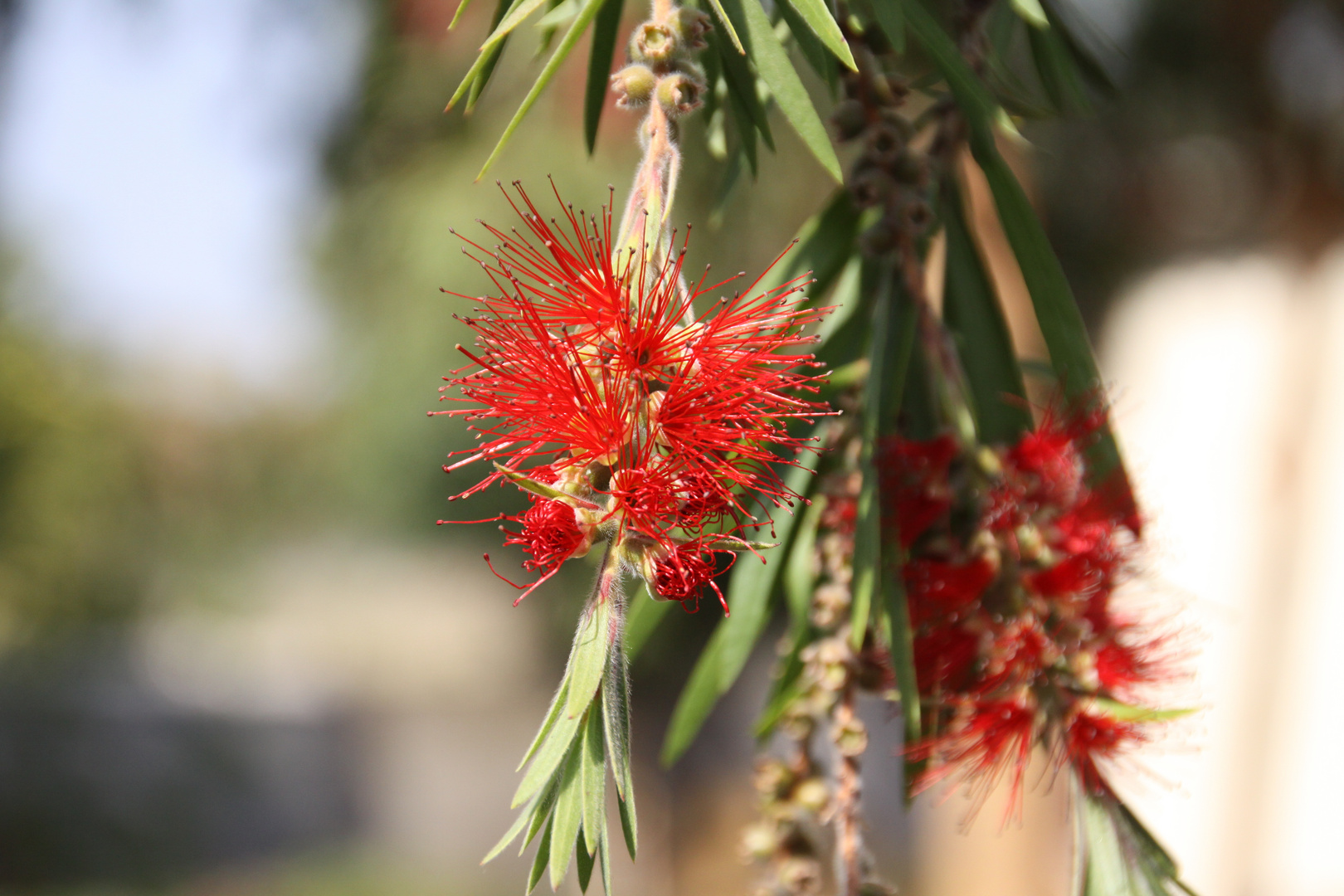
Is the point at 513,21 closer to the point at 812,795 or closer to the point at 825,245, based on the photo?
the point at 825,245

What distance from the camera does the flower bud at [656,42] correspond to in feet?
1.22

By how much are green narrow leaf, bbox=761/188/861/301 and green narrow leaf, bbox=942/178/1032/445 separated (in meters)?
0.08

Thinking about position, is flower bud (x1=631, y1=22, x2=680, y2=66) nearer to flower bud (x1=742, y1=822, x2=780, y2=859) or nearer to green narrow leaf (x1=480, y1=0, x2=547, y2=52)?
green narrow leaf (x1=480, y1=0, x2=547, y2=52)

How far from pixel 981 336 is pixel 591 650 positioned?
0.43m

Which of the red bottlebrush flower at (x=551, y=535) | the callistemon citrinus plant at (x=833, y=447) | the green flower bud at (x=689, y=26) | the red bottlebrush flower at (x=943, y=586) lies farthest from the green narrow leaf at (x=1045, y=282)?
the red bottlebrush flower at (x=551, y=535)

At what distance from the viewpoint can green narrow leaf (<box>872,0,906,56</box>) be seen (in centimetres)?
43

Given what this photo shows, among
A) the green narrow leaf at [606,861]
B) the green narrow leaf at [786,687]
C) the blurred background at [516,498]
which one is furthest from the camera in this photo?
the blurred background at [516,498]

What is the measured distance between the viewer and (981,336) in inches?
26.0

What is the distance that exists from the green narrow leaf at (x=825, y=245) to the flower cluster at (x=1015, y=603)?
116mm

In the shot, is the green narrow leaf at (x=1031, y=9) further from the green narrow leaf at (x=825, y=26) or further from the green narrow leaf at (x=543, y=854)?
the green narrow leaf at (x=543, y=854)

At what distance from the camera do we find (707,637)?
3.72 metres

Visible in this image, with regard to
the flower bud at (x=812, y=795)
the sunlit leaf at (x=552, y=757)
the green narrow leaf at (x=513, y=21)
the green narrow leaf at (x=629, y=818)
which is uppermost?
the green narrow leaf at (x=513, y=21)

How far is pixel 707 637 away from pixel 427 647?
16.7 ft

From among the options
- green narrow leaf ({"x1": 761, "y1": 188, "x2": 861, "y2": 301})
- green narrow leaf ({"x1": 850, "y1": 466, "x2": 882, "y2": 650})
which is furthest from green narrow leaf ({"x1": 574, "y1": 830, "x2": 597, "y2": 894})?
green narrow leaf ({"x1": 761, "y1": 188, "x2": 861, "y2": 301})
